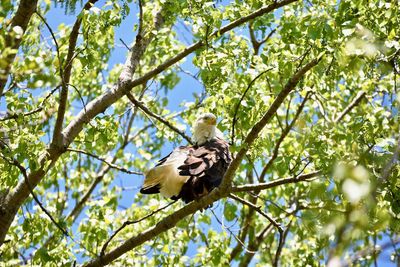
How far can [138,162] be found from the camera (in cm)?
1002

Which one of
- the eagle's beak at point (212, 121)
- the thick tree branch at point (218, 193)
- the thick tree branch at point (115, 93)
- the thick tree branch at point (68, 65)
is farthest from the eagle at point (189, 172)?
the thick tree branch at point (68, 65)

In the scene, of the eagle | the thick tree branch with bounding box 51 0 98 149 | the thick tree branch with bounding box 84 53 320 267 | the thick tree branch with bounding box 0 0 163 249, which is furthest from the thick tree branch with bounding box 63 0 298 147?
the thick tree branch with bounding box 84 53 320 267

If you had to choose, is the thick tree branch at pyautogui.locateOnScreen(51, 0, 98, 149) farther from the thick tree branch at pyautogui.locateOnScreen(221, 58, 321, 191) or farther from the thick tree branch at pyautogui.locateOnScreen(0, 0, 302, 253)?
the thick tree branch at pyautogui.locateOnScreen(221, 58, 321, 191)

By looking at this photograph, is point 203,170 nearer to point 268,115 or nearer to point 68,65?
point 268,115

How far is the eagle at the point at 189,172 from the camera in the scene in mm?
5496

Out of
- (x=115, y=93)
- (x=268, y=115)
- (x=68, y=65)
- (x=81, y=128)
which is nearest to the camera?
(x=268, y=115)

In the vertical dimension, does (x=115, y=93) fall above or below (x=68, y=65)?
above

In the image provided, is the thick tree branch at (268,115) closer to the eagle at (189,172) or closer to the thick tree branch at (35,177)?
the eagle at (189,172)

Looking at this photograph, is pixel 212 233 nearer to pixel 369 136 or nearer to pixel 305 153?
pixel 305 153

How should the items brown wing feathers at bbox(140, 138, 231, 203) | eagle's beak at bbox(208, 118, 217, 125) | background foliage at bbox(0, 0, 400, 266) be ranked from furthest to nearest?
eagle's beak at bbox(208, 118, 217, 125) → brown wing feathers at bbox(140, 138, 231, 203) → background foliage at bbox(0, 0, 400, 266)

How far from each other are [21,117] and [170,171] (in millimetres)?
1382

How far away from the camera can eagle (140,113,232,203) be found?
18.0 feet

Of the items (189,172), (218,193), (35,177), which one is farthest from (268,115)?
(35,177)

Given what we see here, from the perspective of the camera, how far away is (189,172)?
211 inches
